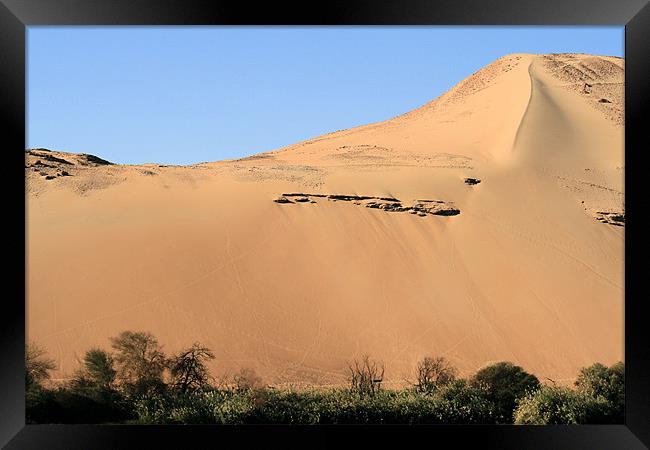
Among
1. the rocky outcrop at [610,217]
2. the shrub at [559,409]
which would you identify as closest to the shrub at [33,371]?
the shrub at [559,409]

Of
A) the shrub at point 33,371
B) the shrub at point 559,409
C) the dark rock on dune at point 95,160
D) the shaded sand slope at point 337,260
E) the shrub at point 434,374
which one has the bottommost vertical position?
the shrub at point 434,374

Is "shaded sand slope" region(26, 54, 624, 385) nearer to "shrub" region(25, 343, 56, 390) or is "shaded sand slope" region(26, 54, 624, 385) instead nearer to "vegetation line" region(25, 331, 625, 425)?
"shrub" region(25, 343, 56, 390)

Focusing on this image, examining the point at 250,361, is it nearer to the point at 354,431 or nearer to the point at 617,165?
the point at 354,431

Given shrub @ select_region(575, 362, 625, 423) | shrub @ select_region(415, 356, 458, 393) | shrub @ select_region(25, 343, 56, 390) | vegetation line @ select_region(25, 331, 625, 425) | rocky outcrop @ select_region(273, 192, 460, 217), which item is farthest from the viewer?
rocky outcrop @ select_region(273, 192, 460, 217)

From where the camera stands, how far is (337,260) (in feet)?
72.4

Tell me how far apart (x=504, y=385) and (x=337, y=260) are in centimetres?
812

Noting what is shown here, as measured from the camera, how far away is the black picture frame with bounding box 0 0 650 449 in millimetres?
5531

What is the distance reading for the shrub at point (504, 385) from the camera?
1366 cm

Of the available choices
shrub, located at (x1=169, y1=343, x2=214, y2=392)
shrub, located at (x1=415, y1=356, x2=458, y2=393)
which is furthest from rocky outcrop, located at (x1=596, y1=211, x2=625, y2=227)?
shrub, located at (x1=169, y1=343, x2=214, y2=392)

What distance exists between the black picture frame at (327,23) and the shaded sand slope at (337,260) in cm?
1157

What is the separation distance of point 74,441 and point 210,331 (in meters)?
13.3

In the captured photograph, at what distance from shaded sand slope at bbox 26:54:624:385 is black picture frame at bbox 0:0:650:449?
38.0 feet

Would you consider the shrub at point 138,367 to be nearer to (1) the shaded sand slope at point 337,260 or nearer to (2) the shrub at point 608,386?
(1) the shaded sand slope at point 337,260

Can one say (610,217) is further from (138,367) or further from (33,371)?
(33,371)
